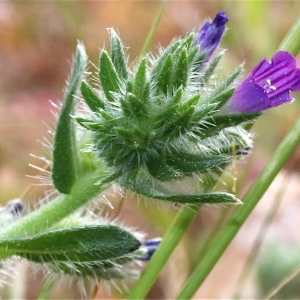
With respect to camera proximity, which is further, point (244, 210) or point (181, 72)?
point (244, 210)

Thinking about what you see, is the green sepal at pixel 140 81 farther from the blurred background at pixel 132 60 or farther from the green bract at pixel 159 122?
the blurred background at pixel 132 60

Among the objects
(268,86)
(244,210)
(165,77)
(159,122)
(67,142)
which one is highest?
(268,86)

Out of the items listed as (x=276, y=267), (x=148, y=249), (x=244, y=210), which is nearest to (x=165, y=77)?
(x=244, y=210)

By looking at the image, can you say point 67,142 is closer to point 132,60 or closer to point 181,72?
point 181,72

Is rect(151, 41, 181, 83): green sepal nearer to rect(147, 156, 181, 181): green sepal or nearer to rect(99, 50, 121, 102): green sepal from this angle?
rect(99, 50, 121, 102): green sepal

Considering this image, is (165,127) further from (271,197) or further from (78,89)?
(271,197)

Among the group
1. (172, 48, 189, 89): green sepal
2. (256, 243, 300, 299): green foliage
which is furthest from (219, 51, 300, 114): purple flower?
(256, 243, 300, 299): green foliage
